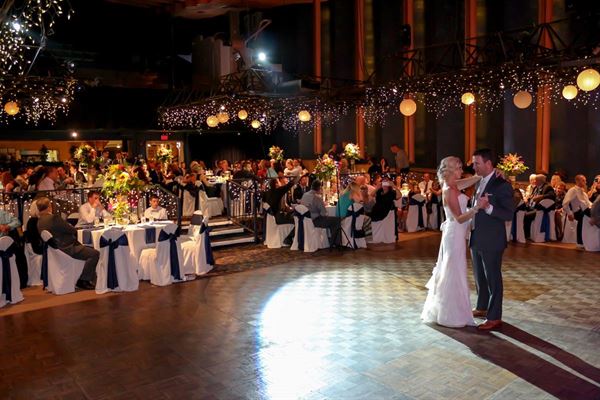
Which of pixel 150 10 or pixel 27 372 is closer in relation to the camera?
pixel 27 372

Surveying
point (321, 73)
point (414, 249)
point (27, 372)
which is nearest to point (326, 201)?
point (414, 249)

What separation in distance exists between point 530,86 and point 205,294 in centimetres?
828

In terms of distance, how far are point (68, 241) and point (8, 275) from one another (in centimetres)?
Result: 80

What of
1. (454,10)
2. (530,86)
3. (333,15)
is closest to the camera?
(530,86)

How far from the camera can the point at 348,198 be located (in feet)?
31.7

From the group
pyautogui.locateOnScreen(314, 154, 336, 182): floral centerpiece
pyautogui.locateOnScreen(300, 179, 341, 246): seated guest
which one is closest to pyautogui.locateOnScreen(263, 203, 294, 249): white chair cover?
pyautogui.locateOnScreen(300, 179, 341, 246): seated guest

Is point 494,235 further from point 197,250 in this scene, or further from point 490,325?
point 197,250

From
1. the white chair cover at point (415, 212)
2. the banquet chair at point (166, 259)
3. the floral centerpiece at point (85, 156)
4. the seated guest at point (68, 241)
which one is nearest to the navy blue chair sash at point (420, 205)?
the white chair cover at point (415, 212)

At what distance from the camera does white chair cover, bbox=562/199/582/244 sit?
31.1 ft

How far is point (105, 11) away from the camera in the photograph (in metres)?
19.1

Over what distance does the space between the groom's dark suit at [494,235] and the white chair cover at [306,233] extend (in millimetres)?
4456

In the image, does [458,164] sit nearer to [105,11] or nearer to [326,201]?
[326,201]

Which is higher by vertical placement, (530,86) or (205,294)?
(530,86)

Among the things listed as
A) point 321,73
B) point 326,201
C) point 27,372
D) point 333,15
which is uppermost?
point 333,15
